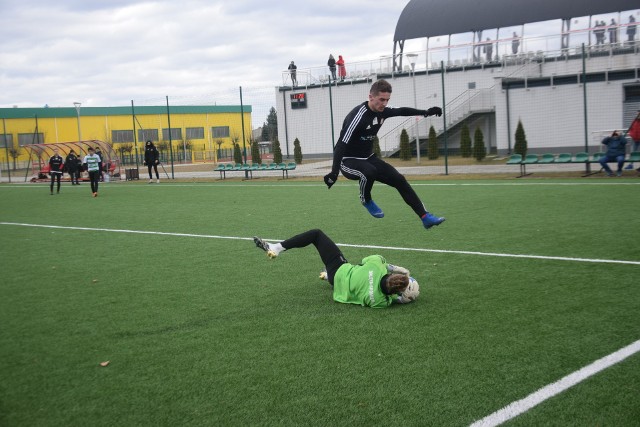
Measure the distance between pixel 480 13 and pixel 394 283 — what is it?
1551 inches

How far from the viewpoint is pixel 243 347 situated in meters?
5.52

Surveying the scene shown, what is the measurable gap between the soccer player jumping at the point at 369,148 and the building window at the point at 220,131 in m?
61.4

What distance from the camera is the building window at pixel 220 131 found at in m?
69.1

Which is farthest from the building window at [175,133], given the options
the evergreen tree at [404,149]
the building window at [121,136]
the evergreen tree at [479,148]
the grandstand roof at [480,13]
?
the evergreen tree at [479,148]

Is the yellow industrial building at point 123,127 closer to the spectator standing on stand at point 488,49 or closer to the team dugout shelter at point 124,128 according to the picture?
the team dugout shelter at point 124,128

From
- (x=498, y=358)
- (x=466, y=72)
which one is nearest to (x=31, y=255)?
(x=498, y=358)

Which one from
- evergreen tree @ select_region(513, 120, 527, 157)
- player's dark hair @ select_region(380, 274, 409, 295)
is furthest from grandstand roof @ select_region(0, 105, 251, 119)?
player's dark hair @ select_region(380, 274, 409, 295)

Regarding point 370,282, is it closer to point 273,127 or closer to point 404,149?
point 404,149

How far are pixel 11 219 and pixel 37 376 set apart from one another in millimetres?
13516

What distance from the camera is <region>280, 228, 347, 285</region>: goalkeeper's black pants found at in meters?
7.11

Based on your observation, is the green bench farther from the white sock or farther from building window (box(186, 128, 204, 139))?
building window (box(186, 128, 204, 139))

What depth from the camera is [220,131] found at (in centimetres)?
6975

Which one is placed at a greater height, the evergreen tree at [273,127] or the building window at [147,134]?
the building window at [147,134]

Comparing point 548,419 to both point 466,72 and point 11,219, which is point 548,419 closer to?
point 11,219
